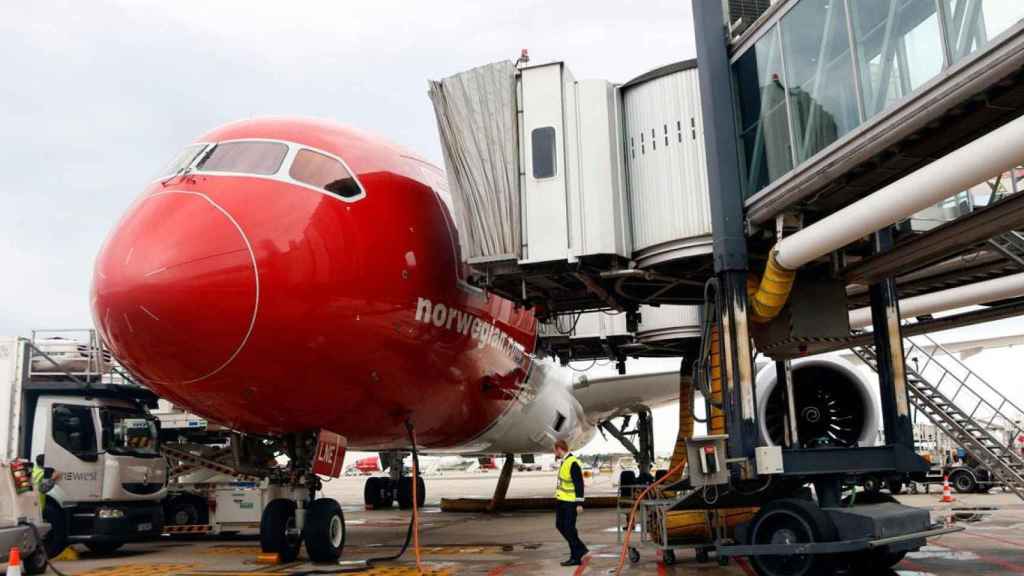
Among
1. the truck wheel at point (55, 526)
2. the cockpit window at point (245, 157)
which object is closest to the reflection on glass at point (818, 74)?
the cockpit window at point (245, 157)

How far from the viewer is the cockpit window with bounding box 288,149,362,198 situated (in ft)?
23.8

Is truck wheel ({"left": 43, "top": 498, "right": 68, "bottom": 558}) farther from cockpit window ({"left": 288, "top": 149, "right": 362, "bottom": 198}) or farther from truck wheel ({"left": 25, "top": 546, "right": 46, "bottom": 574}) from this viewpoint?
cockpit window ({"left": 288, "top": 149, "right": 362, "bottom": 198})

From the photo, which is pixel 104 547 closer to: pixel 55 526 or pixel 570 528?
pixel 55 526

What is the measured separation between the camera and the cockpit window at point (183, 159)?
7453 millimetres

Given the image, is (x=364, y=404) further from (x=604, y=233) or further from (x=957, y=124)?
(x=957, y=124)

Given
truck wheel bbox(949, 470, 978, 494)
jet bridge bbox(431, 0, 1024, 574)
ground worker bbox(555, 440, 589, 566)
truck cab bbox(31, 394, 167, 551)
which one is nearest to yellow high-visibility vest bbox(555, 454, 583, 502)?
ground worker bbox(555, 440, 589, 566)

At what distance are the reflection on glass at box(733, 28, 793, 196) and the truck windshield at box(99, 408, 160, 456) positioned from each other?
8.62 m

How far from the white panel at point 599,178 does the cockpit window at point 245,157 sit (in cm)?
261

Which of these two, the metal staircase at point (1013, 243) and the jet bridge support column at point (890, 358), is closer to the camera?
the metal staircase at point (1013, 243)

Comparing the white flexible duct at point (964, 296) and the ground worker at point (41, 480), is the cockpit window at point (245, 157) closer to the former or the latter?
the ground worker at point (41, 480)

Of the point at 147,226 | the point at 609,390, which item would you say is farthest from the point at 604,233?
the point at 609,390

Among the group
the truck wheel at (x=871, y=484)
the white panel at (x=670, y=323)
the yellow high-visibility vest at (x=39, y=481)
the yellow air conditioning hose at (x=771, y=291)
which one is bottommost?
the truck wheel at (x=871, y=484)

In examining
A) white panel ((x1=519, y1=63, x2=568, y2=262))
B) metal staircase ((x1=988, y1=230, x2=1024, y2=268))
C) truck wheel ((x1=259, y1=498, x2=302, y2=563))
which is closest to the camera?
metal staircase ((x1=988, y1=230, x2=1024, y2=268))

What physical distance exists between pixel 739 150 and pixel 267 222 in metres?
3.93
